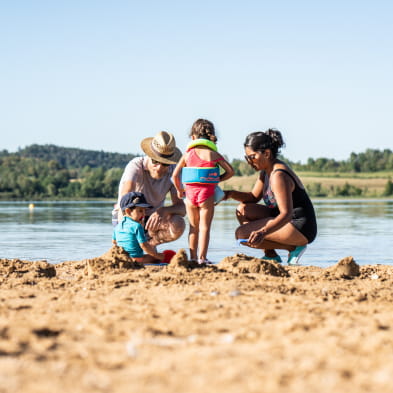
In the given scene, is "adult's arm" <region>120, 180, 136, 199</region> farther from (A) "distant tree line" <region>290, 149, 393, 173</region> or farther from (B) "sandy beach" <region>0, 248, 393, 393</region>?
(A) "distant tree line" <region>290, 149, 393, 173</region>

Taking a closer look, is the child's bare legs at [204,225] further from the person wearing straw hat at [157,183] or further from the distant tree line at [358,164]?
the distant tree line at [358,164]

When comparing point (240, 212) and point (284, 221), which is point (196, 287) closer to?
point (284, 221)

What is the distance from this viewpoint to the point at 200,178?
5691 millimetres

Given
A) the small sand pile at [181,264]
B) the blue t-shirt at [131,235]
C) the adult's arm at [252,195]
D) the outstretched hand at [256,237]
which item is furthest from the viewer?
the adult's arm at [252,195]

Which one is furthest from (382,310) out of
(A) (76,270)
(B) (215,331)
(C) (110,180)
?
(C) (110,180)

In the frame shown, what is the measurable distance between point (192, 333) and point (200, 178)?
121 inches

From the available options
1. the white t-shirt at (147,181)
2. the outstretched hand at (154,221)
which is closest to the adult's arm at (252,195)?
the white t-shirt at (147,181)

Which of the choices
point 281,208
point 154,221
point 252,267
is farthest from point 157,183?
point 252,267

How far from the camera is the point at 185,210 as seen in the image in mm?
6391

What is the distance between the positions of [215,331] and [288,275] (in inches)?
84.2

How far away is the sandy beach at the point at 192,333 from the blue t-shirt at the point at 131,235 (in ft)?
2.89

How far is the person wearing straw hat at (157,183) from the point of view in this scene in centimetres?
613

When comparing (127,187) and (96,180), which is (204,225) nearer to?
Answer: (127,187)

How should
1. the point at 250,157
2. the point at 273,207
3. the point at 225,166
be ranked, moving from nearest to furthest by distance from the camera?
the point at 225,166 < the point at 250,157 < the point at 273,207
